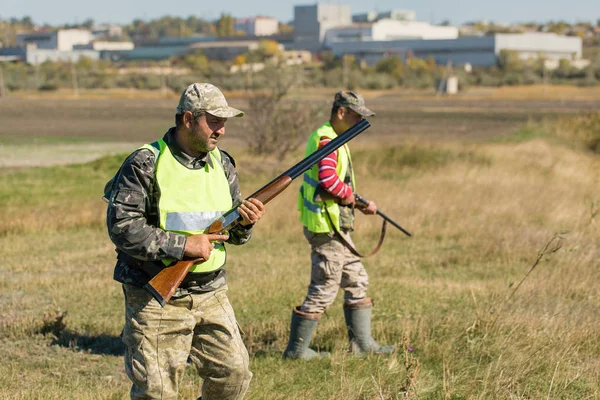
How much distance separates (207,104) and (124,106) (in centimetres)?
6014

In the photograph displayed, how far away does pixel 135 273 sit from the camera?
4.52 m

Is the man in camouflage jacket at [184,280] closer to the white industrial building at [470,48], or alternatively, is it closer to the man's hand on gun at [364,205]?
the man's hand on gun at [364,205]

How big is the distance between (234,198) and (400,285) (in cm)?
476

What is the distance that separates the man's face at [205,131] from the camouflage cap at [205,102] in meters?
0.04

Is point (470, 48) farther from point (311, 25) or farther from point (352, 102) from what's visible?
point (352, 102)

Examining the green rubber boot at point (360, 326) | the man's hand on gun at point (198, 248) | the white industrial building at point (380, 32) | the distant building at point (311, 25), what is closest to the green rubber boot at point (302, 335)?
the green rubber boot at point (360, 326)

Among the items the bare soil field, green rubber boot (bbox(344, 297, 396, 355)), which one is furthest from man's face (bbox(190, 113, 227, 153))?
the bare soil field

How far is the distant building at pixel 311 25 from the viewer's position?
17250 cm

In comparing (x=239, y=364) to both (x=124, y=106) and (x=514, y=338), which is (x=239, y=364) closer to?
(x=514, y=338)

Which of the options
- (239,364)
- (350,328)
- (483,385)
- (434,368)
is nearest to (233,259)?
(350,328)

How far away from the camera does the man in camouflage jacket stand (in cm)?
433

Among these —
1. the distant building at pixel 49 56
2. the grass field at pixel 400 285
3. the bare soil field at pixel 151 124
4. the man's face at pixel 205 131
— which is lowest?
the distant building at pixel 49 56

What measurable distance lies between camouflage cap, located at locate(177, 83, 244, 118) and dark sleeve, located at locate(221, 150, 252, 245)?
1.32 feet

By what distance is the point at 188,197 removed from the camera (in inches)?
176
